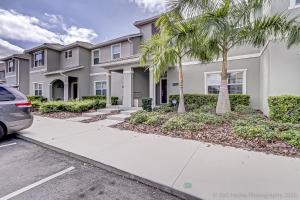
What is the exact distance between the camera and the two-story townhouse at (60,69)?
16.9 metres

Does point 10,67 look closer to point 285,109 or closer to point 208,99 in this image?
point 208,99

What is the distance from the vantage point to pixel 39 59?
1920 centimetres

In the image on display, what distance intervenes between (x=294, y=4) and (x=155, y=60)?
6280 millimetres

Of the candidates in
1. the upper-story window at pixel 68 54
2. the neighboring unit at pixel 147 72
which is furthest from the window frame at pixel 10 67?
the upper-story window at pixel 68 54

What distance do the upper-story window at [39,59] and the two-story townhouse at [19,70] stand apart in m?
4.33

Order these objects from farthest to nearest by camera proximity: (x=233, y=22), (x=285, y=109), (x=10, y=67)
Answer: (x=10, y=67)
(x=233, y=22)
(x=285, y=109)

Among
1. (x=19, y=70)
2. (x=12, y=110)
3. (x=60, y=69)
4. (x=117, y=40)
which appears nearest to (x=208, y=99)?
(x=12, y=110)

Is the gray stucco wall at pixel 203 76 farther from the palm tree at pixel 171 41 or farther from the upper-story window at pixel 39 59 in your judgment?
the upper-story window at pixel 39 59

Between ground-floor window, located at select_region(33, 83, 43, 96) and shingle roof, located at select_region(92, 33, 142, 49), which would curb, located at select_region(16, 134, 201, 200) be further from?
ground-floor window, located at select_region(33, 83, 43, 96)

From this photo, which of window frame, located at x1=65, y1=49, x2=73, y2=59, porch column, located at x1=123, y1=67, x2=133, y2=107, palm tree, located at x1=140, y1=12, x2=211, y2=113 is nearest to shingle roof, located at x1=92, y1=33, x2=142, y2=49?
window frame, located at x1=65, y1=49, x2=73, y2=59

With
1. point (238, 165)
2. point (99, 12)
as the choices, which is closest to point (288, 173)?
point (238, 165)

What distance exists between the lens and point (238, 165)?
3.35 metres

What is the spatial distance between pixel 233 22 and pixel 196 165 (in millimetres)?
6197

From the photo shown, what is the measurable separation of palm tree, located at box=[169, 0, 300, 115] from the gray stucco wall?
9.37 ft
